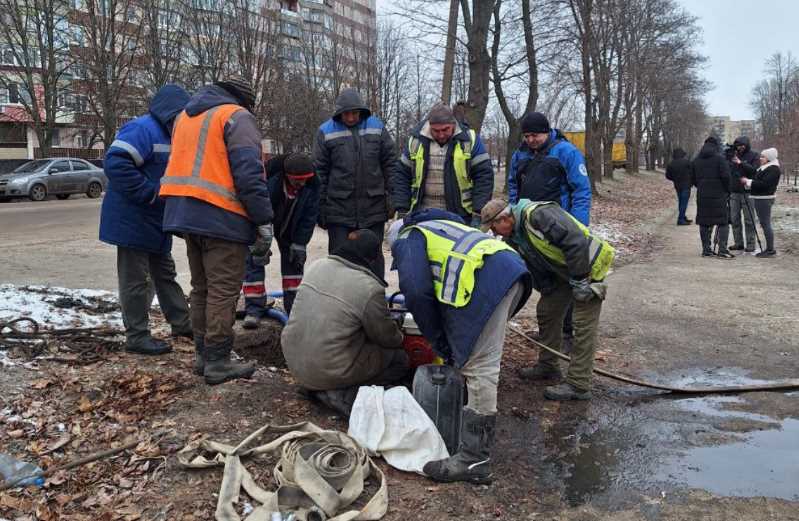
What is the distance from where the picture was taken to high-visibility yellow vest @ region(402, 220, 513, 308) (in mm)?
3314

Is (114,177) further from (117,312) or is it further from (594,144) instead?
(594,144)

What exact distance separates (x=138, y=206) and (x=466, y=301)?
2.58 metres

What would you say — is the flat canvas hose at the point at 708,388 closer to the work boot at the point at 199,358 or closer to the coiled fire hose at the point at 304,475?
the coiled fire hose at the point at 304,475

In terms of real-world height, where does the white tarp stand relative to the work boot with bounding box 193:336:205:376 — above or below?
below

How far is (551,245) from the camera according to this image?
4.38 metres

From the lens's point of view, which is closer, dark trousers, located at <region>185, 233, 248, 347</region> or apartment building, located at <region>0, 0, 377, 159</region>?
dark trousers, located at <region>185, 233, 248, 347</region>

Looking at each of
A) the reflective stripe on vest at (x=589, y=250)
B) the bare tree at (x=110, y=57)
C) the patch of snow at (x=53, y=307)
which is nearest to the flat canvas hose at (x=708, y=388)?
the reflective stripe on vest at (x=589, y=250)

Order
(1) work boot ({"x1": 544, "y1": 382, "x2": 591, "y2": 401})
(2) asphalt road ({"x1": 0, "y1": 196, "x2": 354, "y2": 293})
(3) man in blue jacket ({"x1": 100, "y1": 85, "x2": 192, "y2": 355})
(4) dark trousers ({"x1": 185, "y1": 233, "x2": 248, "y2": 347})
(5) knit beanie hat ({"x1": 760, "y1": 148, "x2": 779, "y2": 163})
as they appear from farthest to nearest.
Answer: (5) knit beanie hat ({"x1": 760, "y1": 148, "x2": 779, "y2": 163}), (2) asphalt road ({"x1": 0, "y1": 196, "x2": 354, "y2": 293}), (1) work boot ({"x1": 544, "y1": 382, "x2": 591, "y2": 401}), (3) man in blue jacket ({"x1": 100, "y1": 85, "x2": 192, "y2": 355}), (4) dark trousers ({"x1": 185, "y1": 233, "x2": 248, "y2": 347})

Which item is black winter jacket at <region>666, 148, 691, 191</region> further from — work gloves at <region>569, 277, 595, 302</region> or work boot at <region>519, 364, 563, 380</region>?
work gloves at <region>569, 277, 595, 302</region>

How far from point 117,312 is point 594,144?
2454 cm

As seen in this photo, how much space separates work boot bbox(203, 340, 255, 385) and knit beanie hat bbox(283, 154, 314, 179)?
5.23ft

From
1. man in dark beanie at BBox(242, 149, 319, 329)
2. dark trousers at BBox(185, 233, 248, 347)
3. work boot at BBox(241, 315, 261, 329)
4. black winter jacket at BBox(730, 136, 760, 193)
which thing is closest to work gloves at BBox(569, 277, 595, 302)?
dark trousers at BBox(185, 233, 248, 347)

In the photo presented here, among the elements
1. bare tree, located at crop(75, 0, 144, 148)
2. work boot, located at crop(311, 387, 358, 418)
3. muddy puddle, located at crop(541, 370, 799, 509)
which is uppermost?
bare tree, located at crop(75, 0, 144, 148)

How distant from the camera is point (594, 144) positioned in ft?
89.7
